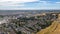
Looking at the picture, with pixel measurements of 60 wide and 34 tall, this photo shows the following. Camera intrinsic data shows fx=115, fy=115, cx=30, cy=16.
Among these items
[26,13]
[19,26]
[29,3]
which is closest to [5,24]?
[19,26]

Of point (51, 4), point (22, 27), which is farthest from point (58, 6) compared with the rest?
point (22, 27)

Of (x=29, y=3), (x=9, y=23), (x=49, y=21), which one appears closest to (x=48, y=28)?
(x=49, y=21)

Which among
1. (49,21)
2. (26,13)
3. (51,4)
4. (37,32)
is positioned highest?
(51,4)

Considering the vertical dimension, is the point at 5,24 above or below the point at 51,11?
below

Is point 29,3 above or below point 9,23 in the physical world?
above

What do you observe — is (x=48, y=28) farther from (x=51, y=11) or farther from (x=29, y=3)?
(x=29, y=3)

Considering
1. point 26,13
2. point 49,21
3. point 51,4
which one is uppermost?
point 51,4

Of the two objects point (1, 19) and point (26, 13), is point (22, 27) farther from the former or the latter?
point (1, 19)

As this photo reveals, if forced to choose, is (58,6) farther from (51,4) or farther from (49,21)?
(49,21)
